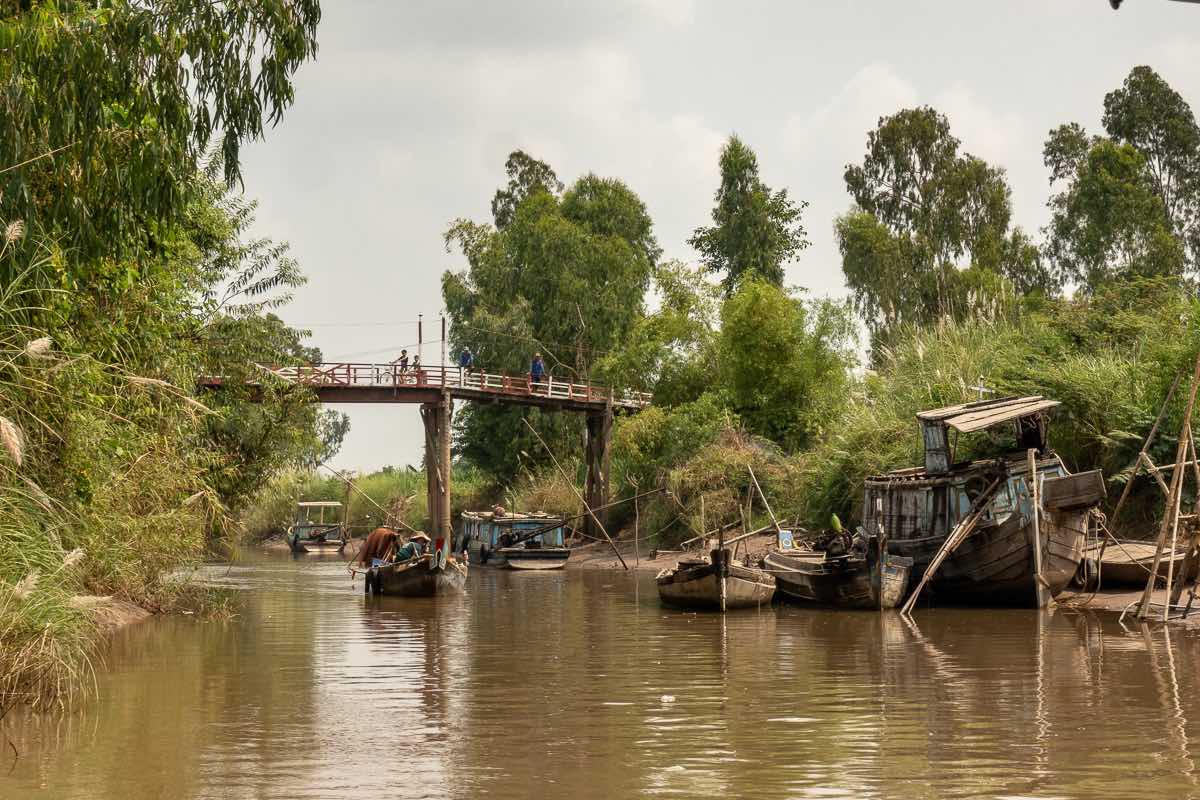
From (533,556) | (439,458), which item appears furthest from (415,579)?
(439,458)

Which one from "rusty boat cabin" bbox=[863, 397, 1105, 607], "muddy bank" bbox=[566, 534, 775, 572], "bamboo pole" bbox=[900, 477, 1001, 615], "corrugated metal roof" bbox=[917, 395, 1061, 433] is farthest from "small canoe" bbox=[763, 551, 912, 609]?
"muddy bank" bbox=[566, 534, 775, 572]

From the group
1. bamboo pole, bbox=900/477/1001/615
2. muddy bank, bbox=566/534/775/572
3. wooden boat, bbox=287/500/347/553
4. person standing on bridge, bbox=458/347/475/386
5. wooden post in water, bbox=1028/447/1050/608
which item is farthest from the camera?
wooden boat, bbox=287/500/347/553

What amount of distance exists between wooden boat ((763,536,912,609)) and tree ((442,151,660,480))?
1114 inches

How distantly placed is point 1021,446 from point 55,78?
1811 cm

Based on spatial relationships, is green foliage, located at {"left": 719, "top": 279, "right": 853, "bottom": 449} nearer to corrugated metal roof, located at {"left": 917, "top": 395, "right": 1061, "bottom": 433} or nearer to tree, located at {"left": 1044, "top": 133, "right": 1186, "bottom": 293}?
tree, located at {"left": 1044, "top": 133, "right": 1186, "bottom": 293}

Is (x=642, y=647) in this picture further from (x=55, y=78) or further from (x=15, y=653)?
(x=55, y=78)

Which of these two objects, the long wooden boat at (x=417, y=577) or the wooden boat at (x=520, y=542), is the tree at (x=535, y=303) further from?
the long wooden boat at (x=417, y=577)

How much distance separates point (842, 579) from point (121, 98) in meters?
Answer: 15.2

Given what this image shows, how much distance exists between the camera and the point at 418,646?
722 inches

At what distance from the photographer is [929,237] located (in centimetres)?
4988

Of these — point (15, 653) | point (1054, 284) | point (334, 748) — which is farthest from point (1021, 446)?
point (1054, 284)

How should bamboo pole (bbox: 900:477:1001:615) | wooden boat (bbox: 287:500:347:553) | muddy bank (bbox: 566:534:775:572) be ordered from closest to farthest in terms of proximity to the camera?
bamboo pole (bbox: 900:477:1001:615)
muddy bank (bbox: 566:534:775:572)
wooden boat (bbox: 287:500:347:553)

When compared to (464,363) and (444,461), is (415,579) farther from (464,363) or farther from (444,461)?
(464,363)

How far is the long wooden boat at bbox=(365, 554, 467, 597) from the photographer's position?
27.1m
